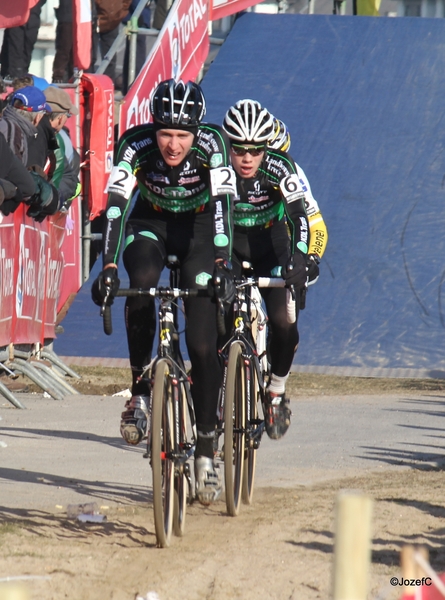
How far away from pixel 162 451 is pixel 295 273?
143cm

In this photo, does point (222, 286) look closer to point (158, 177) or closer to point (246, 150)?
point (158, 177)

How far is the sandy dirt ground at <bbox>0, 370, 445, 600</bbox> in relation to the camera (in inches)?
164

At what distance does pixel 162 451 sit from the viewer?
4.96 meters

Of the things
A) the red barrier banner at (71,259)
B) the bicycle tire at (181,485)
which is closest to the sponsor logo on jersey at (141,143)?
the bicycle tire at (181,485)

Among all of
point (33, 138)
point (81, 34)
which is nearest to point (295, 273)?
point (33, 138)

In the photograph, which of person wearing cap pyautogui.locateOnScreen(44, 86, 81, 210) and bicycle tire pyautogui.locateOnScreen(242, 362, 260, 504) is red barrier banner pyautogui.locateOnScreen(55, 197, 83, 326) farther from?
bicycle tire pyautogui.locateOnScreen(242, 362, 260, 504)

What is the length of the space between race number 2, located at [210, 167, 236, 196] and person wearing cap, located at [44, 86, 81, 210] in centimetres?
531

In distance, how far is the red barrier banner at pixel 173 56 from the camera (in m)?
15.6

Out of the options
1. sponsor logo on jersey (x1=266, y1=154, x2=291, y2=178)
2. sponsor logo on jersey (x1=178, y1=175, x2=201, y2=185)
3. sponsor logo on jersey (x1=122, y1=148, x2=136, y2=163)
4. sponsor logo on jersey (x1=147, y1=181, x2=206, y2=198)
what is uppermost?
sponsor logo on jersey (x1=122, y1=148, x2=136, y2=163)

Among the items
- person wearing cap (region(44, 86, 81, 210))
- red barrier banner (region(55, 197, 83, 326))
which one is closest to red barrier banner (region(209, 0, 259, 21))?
red barrier banner (region(55, 197, 83, 326))

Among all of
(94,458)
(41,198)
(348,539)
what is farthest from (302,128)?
(348,539)

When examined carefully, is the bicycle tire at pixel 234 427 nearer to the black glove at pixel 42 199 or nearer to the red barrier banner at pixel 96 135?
the black glove at pixel 42 199

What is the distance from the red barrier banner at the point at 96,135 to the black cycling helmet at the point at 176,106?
819cm

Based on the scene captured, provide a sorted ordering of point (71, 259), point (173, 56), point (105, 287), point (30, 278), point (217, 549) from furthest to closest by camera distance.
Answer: point (173, 56) → point (71, 259) → point (30, 278) → point (105, 287) → point (217, 549)
